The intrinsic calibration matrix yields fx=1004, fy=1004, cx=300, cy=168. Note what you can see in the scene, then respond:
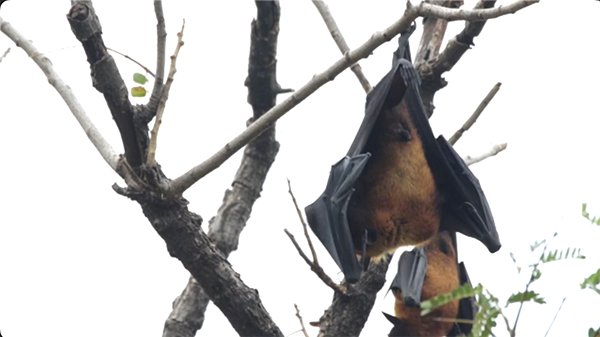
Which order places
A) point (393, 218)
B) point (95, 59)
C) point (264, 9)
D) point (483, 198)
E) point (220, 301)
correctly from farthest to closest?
point (483, 198) < point (393, 218) < point (264, 9) < point (220, 301) < point (95, 59)

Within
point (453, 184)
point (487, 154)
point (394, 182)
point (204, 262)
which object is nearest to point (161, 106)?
point (204, 262)

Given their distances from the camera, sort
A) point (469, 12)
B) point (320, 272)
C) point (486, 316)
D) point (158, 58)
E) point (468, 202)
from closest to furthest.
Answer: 1. point (486, 316)
2. point (469, 12)
3. point (158, 58)
4. point (320, 272)
5. point (468, 202)

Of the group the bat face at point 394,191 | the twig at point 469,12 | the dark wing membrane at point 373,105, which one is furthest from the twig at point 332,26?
the twig at point 469,12

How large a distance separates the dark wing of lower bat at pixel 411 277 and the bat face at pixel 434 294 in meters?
0.06

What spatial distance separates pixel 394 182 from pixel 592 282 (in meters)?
2.95

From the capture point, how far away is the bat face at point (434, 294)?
6.37m

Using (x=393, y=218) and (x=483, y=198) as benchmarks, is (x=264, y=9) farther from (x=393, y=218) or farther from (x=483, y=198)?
(x=483, y=198)

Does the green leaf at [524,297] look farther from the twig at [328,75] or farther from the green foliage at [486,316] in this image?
the twig at [328,75]

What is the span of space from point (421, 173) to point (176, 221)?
80.2 inches

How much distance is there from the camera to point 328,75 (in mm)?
4531

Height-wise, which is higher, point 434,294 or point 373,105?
point 373,105

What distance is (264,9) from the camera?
6.02m

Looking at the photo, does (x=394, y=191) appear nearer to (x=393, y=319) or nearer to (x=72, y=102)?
(x=393, y=319)

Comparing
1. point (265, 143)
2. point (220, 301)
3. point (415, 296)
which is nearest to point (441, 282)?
point (415, 296)
